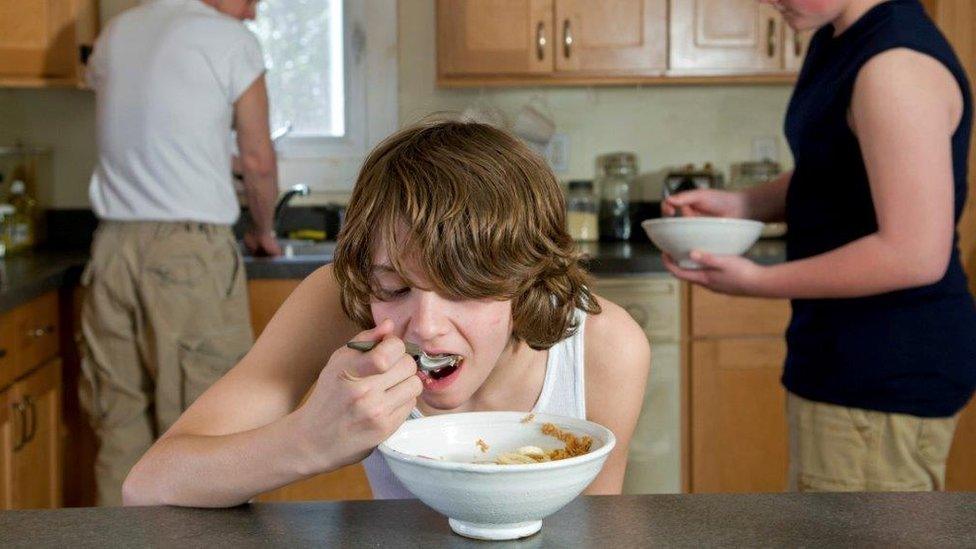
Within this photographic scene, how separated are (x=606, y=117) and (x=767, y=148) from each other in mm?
502

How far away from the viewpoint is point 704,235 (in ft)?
6.18

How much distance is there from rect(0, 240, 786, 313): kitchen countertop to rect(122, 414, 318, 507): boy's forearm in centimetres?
171

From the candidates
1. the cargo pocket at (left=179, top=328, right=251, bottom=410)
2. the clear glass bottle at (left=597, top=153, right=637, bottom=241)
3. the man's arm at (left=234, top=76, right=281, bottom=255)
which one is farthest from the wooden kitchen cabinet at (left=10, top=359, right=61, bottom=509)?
the clear glass bottle at (left=597, top=153, right=637, bottom=241)

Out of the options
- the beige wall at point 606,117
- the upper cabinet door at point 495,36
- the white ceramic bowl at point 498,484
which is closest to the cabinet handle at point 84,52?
the beige wall at point 606,117

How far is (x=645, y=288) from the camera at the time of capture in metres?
2.96

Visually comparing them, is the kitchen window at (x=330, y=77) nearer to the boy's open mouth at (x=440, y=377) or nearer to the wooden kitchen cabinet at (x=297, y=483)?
the wooden kitchen cabinet at (x=297, y=483)

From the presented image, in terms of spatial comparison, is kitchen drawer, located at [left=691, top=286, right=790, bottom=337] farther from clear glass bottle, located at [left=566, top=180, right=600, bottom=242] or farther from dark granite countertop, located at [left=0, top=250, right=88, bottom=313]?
dark granite countertop, located at [left=0, top=250, right=88, bottom=313]

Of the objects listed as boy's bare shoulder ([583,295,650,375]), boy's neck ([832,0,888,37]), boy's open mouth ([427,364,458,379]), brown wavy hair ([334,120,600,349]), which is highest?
boy's neck ([832,0,888,37])

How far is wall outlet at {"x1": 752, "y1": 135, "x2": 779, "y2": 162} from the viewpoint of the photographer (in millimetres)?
3572

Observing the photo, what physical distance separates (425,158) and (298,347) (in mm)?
266

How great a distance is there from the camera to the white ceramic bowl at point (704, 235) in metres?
1.87

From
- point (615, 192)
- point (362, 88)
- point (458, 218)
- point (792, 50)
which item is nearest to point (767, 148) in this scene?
point (792, 50)

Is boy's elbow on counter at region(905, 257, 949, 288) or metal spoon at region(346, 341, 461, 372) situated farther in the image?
boy's elbow on counter at region(905, 257, 949, 288)

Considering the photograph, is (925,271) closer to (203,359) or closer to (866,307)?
(866,307)
